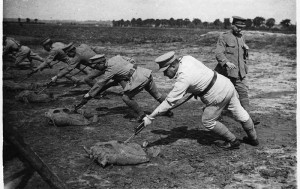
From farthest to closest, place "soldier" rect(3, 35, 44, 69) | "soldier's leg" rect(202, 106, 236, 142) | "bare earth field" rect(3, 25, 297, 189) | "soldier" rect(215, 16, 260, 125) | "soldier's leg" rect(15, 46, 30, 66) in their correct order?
"soldier's leg" rect(15, 46, 30, 66)
"soldier" rect(3, 35, 44, 69)
"soldier" rect(215, 16, 260, 125)
"soldier's leg" rect(202, 106, 236, 142)
"bare earth field" rect(3, 25, 297, 189)

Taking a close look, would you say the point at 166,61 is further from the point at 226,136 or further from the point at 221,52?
the point at 221,52

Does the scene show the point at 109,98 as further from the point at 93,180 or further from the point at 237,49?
the point at 93,180

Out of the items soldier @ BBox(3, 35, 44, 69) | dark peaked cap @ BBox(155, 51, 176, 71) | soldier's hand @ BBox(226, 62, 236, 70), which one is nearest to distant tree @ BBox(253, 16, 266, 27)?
soldier @ BBox(3, 35, 44, 69)

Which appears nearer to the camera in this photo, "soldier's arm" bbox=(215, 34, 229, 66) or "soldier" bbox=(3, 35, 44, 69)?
"soldier's arm" bbox=(215, 34, 229, 66)

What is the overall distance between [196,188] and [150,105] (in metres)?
3.99

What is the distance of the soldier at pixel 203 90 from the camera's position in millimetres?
4055

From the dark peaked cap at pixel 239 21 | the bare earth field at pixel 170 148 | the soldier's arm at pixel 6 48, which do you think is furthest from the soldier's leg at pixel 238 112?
the soldier's arm at pixel 6 48

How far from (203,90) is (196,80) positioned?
25 centimetres

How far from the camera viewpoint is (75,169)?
4.05 metres

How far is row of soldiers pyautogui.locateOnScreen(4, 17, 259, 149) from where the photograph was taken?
162 inches

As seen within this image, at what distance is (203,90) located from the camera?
14.1 feet

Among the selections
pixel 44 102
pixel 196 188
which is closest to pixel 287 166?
pixel 196 188

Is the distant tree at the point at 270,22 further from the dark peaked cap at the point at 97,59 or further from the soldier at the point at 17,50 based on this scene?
the dark peaked cap at the point at 97,59

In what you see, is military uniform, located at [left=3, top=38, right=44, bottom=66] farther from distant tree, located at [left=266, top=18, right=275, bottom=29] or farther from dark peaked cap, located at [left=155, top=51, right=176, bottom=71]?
distant tree, located at [left=266, top=18, right=275, bottom=29]
